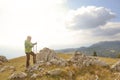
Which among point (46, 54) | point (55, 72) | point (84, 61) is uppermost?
point (46, 54)

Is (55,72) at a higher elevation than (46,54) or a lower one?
lower

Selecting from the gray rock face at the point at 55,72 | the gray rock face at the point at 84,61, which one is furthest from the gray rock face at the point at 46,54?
the gray rock face at the point at 55,72

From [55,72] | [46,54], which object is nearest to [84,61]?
[55,72]

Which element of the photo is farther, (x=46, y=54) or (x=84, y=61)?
(x=46, y=54)

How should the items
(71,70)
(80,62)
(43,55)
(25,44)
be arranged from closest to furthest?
1. (71,70)
2. (80,62)
3. (25,44)
4. (43,55)

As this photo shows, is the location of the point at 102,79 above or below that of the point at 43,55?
below

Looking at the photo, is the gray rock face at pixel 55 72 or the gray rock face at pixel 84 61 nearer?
the gray rock face at pixel 55 72

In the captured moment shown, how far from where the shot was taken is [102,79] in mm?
21047

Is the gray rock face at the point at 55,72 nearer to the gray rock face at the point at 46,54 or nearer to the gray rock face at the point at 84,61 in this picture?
the gray rock face at the point at 84,61

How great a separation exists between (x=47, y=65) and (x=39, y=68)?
96 cm

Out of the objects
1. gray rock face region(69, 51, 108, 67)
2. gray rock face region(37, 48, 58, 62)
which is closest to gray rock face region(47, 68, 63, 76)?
gray rock face region(69, 51, 108, 67)

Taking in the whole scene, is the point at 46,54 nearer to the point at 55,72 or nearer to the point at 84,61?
the point at 84,61

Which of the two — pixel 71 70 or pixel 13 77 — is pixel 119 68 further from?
pixel 13 77

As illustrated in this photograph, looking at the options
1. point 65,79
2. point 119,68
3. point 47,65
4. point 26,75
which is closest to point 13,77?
point 26,75
